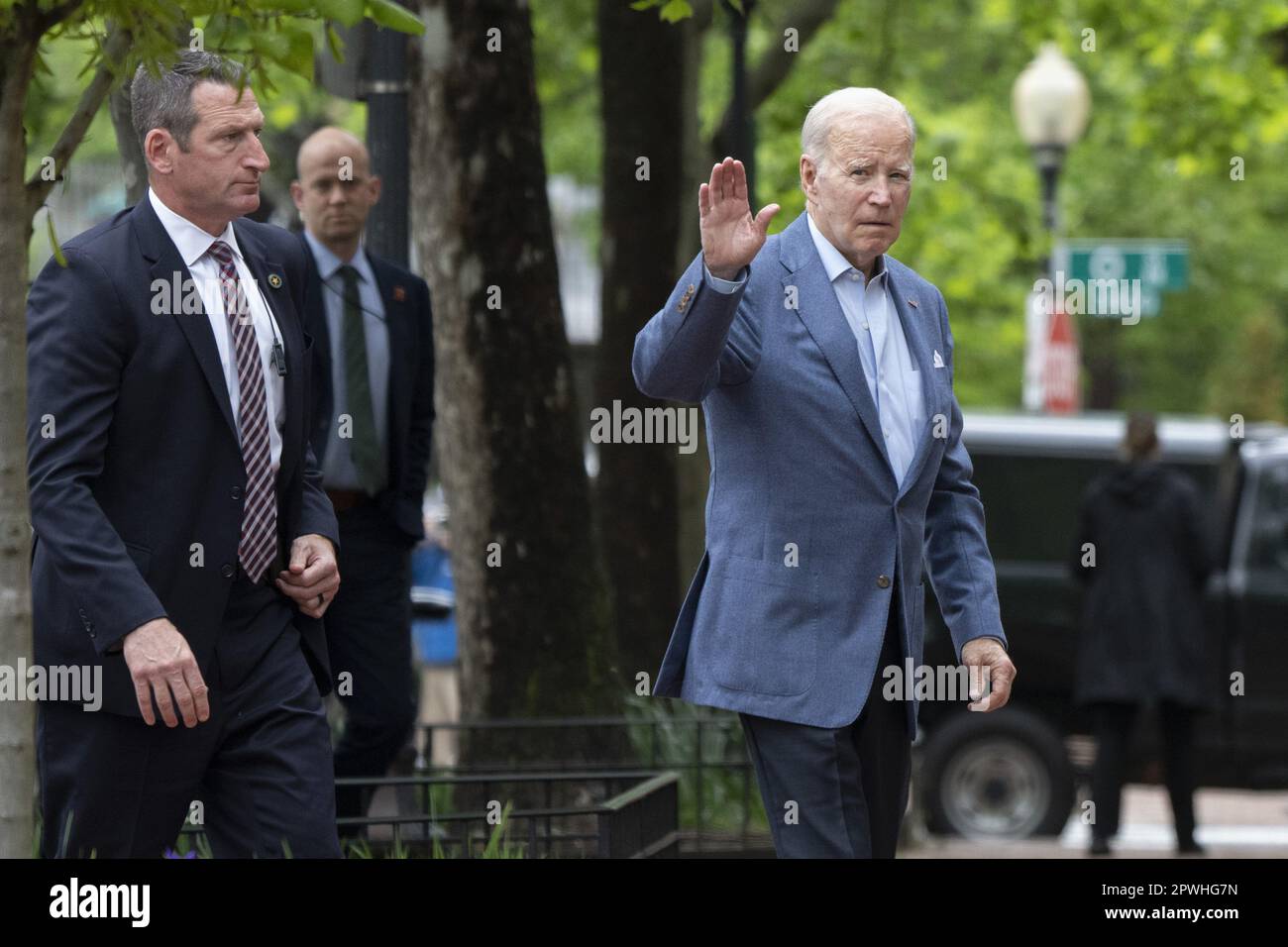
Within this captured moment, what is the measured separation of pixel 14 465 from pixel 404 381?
107 inches

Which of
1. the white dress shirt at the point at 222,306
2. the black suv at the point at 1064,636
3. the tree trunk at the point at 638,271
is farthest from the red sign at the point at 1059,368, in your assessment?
the white dress shirt at the point at 222,306

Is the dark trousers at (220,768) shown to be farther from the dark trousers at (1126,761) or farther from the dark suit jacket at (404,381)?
the dark trousers at (1126,761)

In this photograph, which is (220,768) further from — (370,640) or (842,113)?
(370,640)

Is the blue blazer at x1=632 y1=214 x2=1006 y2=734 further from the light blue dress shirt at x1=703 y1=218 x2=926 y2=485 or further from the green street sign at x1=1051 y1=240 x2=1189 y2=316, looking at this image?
the green street sign at x1=1051 y1=240 x2=1189 y2=316

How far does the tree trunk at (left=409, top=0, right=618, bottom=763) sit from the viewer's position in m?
8.38

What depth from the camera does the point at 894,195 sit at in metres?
Result: 4.67

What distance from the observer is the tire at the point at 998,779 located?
12672 millimetres

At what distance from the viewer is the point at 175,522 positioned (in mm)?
4371

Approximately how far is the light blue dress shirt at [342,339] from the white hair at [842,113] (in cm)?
245

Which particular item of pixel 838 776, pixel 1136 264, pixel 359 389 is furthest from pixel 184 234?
pixel 1136 264

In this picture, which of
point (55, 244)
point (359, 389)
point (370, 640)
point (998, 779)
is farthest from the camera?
point (998, 779)

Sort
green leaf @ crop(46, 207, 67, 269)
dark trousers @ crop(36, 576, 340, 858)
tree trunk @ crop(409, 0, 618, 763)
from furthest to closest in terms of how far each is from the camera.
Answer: tree trunk @ crop(409, 0, 618, 763) → dark trousers @ crop(36, 576, 340, 858) → green leaf @ crop(46, 207, 67, 269)

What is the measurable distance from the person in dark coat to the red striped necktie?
765cm

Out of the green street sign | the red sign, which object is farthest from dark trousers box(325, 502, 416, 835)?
the red sign
